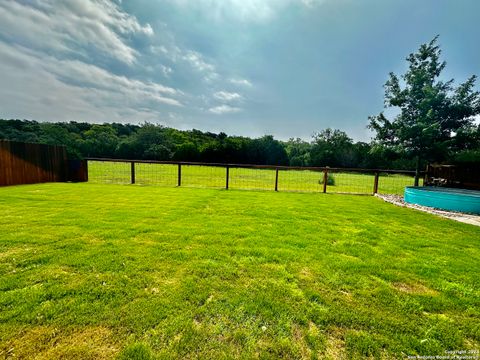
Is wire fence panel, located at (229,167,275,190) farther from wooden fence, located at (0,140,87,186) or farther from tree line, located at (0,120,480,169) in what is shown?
tree line, located at (0,120,480,169)

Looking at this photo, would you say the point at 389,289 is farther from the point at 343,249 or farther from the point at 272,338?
the point at 272,338

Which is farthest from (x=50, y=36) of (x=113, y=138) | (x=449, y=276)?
(x=113, y=138)

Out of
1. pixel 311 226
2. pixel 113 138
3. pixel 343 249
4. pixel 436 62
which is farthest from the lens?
pixel 113 138

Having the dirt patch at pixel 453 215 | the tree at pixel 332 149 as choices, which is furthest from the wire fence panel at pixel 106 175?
the tree at pixel 332 149

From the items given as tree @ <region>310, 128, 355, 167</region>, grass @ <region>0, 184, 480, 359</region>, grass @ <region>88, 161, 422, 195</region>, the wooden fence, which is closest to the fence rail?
the wooden fence

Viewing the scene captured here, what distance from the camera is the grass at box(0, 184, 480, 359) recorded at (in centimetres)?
152

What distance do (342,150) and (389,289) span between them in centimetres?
5158

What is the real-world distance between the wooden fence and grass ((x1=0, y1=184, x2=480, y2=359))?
20.9 ft

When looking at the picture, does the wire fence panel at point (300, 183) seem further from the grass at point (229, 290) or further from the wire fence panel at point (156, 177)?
the grass at point (229, 290)

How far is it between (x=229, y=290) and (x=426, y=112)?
34.2ft

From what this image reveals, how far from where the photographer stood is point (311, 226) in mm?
4340

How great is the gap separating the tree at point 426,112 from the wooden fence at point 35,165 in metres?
14.3

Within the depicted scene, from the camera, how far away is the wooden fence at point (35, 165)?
8.57 m

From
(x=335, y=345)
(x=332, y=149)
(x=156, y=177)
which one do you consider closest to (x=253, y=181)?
(x=156, y=177)
